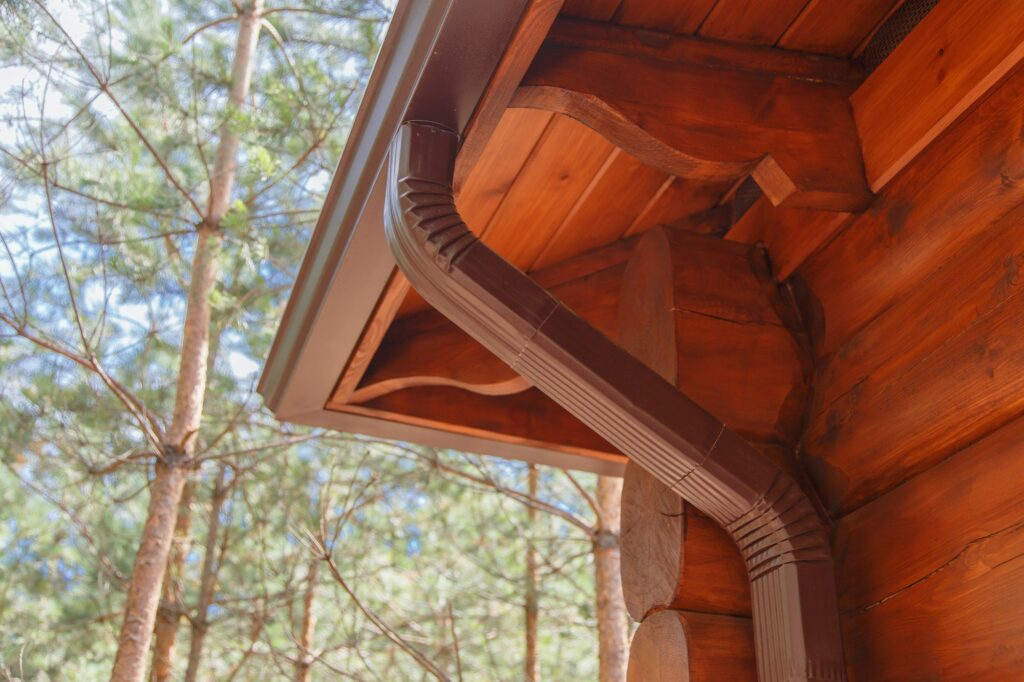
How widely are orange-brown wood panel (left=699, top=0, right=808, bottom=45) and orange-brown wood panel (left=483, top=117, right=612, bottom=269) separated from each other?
1.13 feet

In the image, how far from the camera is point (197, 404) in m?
5.36

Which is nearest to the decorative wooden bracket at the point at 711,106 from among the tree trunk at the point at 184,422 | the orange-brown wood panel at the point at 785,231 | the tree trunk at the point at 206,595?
the orange-brown wood panel at the point at 785,231

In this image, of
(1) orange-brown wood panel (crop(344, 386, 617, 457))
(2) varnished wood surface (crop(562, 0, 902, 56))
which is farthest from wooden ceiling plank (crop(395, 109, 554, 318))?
(1) orange-brown wood panel (crop(344, 386, 617, 457))

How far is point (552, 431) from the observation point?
9.36 feet

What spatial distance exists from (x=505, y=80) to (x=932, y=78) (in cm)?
82

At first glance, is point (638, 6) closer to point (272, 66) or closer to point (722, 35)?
point (722, 35)

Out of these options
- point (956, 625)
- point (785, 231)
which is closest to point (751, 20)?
point (785, 231)

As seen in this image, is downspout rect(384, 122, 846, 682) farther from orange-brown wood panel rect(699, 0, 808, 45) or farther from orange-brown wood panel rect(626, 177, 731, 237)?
orange-brown wood panel rect(626, 177, 731, 237)

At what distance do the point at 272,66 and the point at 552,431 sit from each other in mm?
5227

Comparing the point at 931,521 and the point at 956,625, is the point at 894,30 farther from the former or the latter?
the point at 956,625

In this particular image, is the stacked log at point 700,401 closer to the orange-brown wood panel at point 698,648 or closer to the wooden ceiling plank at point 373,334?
the orange-brown wood panel at point 698,648

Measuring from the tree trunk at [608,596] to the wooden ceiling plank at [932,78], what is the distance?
3595 mm

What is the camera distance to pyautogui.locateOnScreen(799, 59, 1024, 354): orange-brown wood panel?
1.68 metres

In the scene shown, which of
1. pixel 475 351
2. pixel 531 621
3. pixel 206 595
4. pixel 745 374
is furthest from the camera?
pixel 206 595
